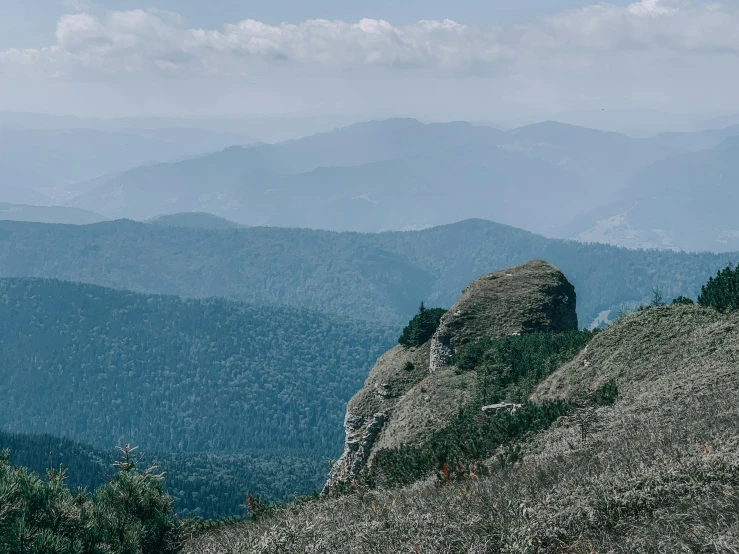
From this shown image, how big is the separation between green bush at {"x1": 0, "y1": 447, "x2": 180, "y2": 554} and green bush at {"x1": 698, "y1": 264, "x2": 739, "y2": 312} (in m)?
28.8

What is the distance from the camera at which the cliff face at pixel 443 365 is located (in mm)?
44781

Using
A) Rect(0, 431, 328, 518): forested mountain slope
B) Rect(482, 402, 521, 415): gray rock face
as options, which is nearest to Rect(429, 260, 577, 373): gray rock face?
Rect(482, 402, 521, 415): gray rock face

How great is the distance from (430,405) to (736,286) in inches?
730

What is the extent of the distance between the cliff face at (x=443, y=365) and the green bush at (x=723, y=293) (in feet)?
46.3

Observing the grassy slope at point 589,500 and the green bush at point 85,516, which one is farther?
the green bush at point 85,516

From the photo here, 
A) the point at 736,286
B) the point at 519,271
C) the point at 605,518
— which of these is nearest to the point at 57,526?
the point at 605,518

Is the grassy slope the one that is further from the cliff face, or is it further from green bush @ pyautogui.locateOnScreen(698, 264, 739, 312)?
the cliff face

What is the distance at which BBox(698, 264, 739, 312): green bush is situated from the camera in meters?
36.6

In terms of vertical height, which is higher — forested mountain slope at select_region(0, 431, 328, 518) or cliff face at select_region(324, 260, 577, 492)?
cliff face at select_region(324, 260, 577, 492)

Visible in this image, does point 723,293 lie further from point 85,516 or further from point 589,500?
point 85,516

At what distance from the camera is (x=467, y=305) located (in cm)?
5475

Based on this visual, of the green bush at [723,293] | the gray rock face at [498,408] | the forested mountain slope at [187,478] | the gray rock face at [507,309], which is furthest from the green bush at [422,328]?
the forested mountain slope at [187,478]

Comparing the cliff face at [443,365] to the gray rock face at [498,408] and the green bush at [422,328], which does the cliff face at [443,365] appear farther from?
the gray rock face at [498,408]

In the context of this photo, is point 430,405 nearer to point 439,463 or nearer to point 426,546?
point 439,463
